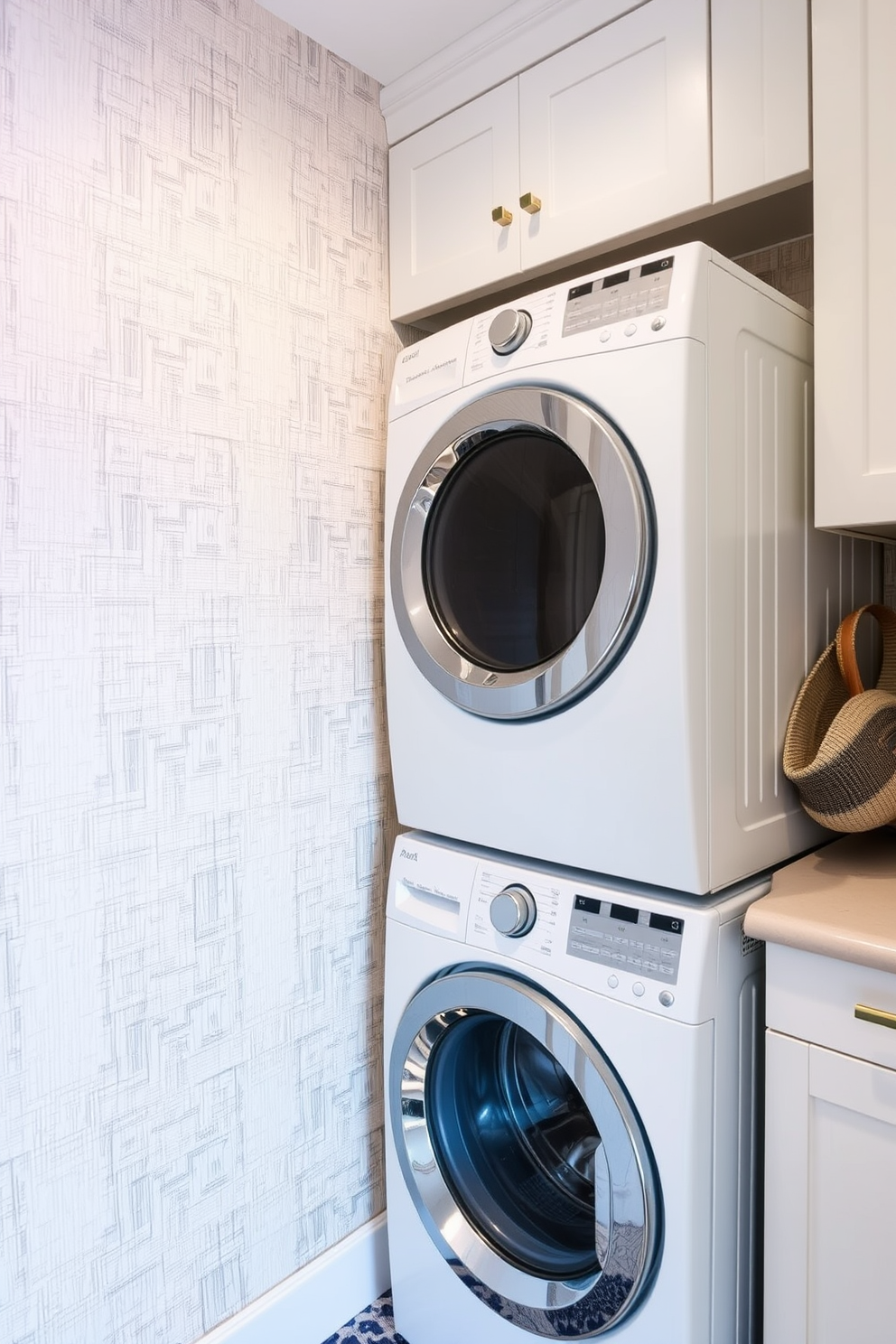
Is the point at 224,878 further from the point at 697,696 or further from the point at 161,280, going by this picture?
the point at 161,280

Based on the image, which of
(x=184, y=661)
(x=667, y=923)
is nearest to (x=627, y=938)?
(x=667, y=923)

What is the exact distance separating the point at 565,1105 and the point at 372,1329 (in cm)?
63

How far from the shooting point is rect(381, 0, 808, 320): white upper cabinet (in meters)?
1.28

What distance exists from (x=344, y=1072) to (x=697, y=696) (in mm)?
1030

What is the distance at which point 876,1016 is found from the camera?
1056mm

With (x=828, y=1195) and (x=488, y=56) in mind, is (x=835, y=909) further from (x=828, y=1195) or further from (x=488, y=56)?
(x=488, y=56)

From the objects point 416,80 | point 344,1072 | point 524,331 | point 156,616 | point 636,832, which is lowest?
point 344,1072

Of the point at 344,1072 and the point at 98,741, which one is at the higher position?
the point at 98,741

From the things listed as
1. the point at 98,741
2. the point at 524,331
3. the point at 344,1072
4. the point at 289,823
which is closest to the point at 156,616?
the point at 98,741

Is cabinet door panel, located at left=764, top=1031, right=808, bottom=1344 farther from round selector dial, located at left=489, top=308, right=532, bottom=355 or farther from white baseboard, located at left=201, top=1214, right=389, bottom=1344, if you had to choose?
round selector dial, located at left=489, top=308, right=532, bottom=355

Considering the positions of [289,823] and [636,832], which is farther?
[289,823]

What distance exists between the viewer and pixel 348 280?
169 centimetres

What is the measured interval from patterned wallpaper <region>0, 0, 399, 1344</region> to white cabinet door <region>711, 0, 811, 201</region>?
706mm

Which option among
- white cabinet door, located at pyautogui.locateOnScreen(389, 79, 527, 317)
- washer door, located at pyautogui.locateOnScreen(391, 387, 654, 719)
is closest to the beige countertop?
washer door, located at pyautogui.locateOnScreen(391, 387, 654, 719)
